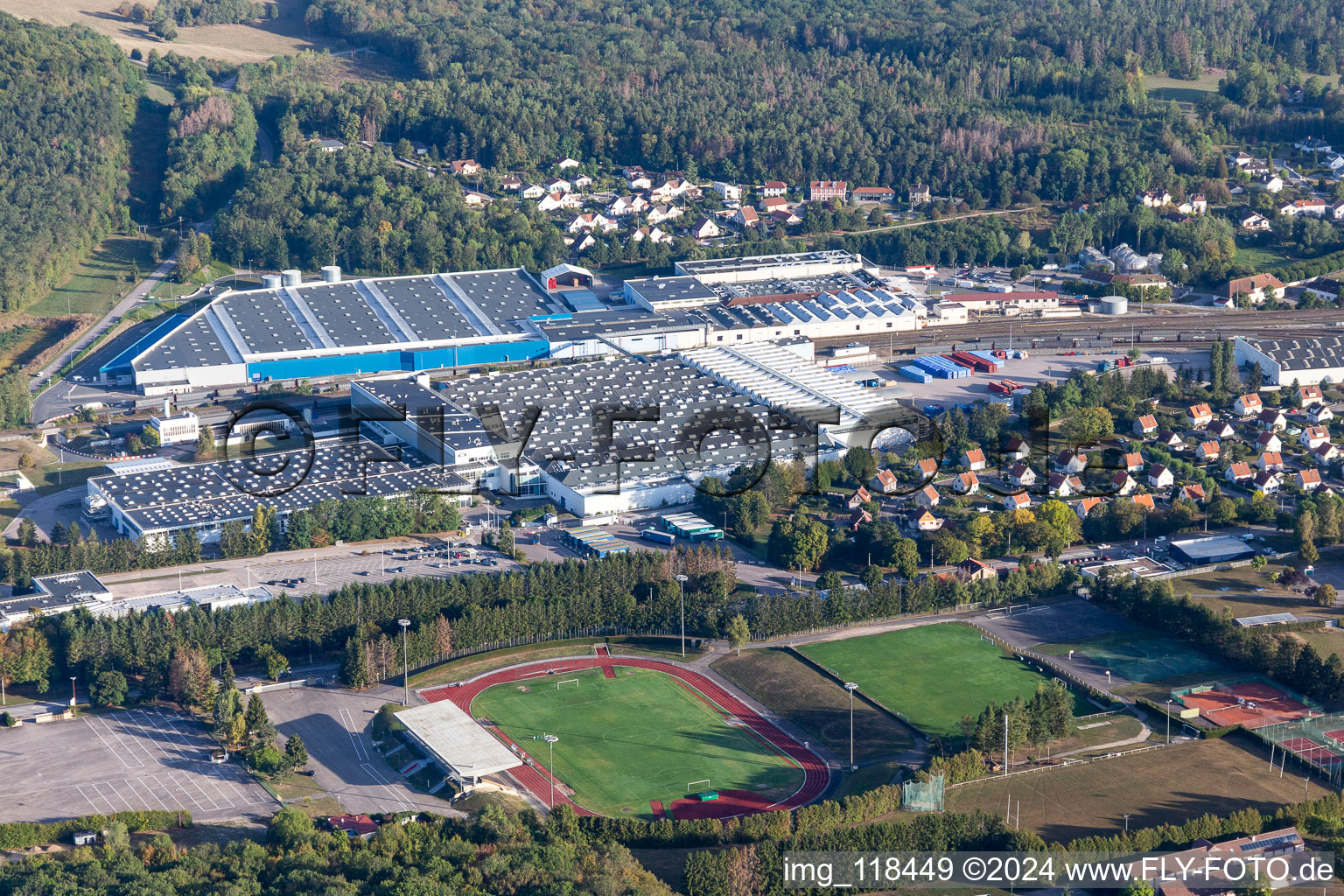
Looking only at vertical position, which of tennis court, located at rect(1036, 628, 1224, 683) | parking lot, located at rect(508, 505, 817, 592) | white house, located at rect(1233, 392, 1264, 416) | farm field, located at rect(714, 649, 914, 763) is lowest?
farm field, located at rect(714, 649, 914, 763)

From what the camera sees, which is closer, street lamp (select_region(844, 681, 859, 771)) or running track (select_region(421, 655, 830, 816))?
running track (select_region(421, 655, 830, 816))

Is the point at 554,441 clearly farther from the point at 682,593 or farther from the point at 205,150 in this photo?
the point at 205,150

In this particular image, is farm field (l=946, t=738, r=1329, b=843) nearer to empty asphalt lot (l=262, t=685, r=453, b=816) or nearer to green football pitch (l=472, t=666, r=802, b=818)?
green football pitch (l=472, t=666, r=802, b=818)

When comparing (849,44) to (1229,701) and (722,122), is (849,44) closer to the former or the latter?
(722,122)

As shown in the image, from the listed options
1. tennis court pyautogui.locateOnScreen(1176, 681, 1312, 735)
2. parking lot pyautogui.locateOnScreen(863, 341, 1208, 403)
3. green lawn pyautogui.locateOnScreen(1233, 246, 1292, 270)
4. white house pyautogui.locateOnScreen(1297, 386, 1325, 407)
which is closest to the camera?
tennis court pyautogui.locateOnScreen(1176, 681, 1312, 735)

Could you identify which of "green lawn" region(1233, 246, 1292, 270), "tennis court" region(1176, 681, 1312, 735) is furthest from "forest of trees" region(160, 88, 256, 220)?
"tennis court" region(1176, 681, 1312, 735)

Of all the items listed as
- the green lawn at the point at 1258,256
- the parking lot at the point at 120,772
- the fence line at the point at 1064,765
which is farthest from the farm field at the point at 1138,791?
the green lawn at the point at 1258,256

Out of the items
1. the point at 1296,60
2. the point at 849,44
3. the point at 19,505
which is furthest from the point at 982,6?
the point at 19,505
